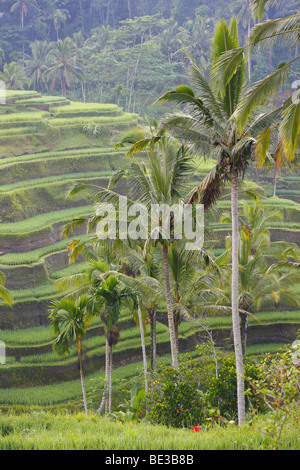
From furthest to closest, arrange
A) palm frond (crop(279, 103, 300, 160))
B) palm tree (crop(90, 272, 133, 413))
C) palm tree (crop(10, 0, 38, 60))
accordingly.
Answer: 1. palm tree (crop(10, 0, 38, 60))
2. palm tree (crop(90, 272, 133, 413))
3. palm frond (crop(279, 103, 300, 160))

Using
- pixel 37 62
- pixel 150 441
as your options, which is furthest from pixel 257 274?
pixel 37 62

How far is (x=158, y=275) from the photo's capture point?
10742 mm

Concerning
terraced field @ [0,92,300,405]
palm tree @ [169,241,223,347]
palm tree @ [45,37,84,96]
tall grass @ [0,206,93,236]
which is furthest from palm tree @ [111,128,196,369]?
palm tree @ [45,37,84,96]

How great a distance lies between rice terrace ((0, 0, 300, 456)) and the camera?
6.08 m

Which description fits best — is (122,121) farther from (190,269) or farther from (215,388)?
(215,388)

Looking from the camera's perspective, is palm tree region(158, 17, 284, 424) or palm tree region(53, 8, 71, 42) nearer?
palm tree region(158, 17, 284, 424)

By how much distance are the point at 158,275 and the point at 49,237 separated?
6.47 meters

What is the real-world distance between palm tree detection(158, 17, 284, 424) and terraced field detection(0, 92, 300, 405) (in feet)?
4.71

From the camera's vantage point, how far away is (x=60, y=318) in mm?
10406

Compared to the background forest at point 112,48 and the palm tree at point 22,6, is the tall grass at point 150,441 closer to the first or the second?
the background forest at point 112,48

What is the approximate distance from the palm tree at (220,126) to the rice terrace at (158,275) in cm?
2

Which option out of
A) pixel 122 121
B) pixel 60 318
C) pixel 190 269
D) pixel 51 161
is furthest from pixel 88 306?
pixel 122 121

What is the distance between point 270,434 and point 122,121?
836 inches

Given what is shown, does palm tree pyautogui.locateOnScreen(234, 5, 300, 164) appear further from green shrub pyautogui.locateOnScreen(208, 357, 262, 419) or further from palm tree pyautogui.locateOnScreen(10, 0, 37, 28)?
palm tree pyautogui.locateOnScreen(10, 0, 37, 28)
